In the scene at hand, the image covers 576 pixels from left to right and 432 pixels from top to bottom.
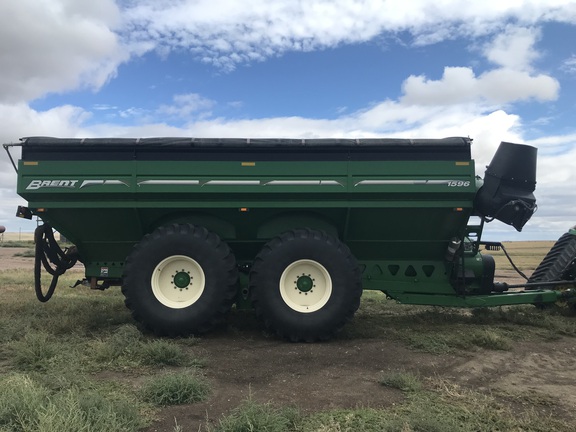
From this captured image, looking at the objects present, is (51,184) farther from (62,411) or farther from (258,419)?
(258,419)

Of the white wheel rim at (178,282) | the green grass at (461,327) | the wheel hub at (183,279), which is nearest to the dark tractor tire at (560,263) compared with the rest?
the green grass at (461,327)

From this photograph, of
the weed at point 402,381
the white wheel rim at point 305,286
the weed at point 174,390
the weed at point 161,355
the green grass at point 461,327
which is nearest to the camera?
the weed at point 174,390

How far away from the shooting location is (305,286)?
20.6ft

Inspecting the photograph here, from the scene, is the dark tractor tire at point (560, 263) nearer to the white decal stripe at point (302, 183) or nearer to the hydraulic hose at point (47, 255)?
the white decal stripe at point (302, 183)

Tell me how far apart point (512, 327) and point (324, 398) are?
4.19 m

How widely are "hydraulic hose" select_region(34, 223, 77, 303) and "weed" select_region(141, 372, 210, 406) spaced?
363cm

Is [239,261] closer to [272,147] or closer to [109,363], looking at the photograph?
[272,147]

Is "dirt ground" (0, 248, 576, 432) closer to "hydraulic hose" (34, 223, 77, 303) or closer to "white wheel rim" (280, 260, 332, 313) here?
"white wheel rim" (280, 260, 332, 313)

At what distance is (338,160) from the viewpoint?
6414mm

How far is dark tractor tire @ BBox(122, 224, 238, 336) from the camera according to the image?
20.3 feet

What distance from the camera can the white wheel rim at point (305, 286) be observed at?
247 inches

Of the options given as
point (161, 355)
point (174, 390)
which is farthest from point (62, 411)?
point (161, 355)

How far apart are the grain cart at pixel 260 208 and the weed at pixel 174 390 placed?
6.79ft

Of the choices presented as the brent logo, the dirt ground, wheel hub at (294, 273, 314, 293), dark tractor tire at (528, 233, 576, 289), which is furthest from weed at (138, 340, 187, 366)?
dark tractor tire at (528, 233, 576, 289)
